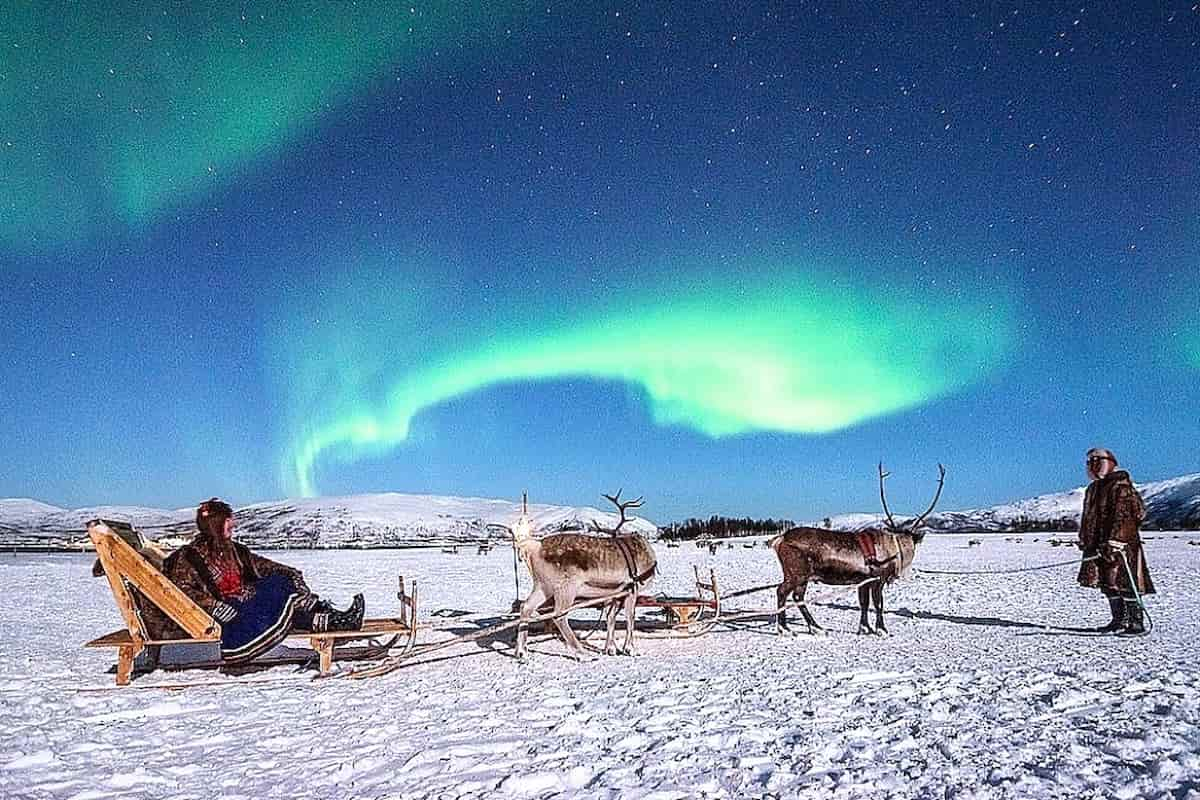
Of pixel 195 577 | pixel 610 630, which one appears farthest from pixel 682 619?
pixel 195 577

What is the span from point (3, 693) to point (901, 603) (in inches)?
529

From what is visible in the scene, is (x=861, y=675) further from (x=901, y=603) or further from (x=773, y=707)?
(x=901, y=603)

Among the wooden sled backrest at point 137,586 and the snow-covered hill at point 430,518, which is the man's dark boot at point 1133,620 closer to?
the wooden sled backrest at point 137,586

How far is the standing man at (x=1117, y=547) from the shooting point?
9.80 m

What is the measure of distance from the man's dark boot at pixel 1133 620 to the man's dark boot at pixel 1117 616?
7cm

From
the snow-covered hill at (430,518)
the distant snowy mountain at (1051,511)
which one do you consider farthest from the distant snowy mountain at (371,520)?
the distant snowy mountain at (1051,511)

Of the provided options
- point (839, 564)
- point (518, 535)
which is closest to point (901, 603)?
point (839, 564)

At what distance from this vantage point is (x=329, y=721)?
6.21 meters

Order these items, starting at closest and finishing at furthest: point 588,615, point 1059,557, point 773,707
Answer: point 773,707
point 588,615
point 1059,557

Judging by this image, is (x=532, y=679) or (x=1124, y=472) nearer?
(x=532, y=679)

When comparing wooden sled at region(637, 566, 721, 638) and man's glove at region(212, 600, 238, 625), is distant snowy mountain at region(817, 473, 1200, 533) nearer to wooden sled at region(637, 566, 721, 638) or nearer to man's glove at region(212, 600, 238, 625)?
wooden sled at region(637, 566, 721, 638)

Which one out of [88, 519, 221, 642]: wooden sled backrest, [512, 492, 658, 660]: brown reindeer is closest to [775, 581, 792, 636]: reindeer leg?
[512, 492, 658, 660]: brown reindeer

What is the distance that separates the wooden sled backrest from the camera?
7574 mm

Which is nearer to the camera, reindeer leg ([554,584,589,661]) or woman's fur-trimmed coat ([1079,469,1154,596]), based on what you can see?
reindeer leg ([554,584,589,661])
